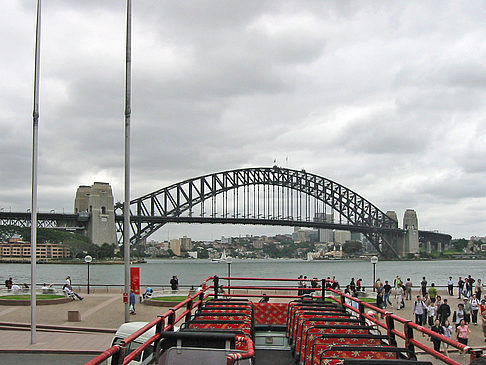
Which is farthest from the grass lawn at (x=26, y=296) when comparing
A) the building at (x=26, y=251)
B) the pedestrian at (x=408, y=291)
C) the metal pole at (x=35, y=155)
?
the building at (x=26, y=251)

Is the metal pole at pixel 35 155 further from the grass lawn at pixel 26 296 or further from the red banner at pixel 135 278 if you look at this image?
the grass lawn at pixel 26 296

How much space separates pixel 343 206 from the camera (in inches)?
6063

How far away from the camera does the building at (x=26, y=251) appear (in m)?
120

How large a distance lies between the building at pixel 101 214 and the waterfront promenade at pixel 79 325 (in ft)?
242

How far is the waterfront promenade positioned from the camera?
1705 cm

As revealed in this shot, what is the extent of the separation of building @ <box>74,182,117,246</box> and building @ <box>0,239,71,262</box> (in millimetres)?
16872

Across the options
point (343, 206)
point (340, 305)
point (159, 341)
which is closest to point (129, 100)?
point (340, 305)

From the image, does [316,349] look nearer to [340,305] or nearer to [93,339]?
[340,305]

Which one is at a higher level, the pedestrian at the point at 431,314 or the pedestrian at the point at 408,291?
the pedestrian at the point at 431,314

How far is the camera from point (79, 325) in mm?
21609

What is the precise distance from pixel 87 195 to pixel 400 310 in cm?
9032

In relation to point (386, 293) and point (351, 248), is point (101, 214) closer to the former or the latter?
point (351, 248)

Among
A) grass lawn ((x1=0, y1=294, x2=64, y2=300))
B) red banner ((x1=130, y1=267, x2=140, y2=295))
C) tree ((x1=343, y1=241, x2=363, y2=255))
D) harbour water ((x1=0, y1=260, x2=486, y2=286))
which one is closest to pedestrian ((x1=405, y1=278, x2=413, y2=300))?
red banner ((x1=130, y1=267, x2=140, y2=295))

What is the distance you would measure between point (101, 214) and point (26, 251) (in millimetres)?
44179
